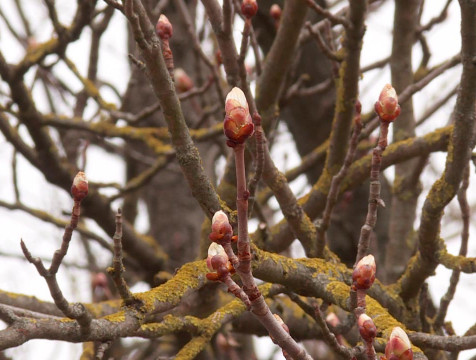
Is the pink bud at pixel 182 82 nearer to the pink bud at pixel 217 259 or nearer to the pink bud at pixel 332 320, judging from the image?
the pink bud at pixel 332 320

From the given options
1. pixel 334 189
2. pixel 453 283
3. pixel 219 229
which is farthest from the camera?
pixel 453 283

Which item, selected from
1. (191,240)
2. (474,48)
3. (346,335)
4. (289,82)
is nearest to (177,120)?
(474,48)

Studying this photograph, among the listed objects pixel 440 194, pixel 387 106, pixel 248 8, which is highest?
pixel 248 8

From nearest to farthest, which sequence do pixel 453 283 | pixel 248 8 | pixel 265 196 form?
pixel 248 8 < pixel 453 283 < pixel 265 196

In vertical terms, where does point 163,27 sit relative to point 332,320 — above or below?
above

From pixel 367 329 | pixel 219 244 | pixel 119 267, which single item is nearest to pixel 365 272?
pixel 367 329

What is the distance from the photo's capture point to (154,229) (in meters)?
5.09

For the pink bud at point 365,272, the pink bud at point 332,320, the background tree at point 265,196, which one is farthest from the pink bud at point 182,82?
the pink bud at point 365,272

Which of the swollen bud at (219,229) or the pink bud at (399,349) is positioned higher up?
the swollen bud at (219,229)

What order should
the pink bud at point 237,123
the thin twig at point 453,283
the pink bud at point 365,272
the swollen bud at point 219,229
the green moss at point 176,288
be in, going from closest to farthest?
the pink bud at point 237,123
the swollen bud at point 219,229
the pink bud at point 365,272
the green moss at point 176,288
the thin twig at point 453,283

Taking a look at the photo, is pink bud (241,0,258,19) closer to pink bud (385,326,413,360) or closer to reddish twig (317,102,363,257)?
reddish twig (317,102,363,257)

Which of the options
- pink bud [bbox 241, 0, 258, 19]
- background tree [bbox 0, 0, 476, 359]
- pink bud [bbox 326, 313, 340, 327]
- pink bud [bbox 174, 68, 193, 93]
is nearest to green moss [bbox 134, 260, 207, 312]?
background tree [bbox 0, 0, 476, 359]

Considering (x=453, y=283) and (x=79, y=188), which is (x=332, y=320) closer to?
(x=453, y=283)

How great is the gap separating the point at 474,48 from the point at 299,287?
2.96 feet
